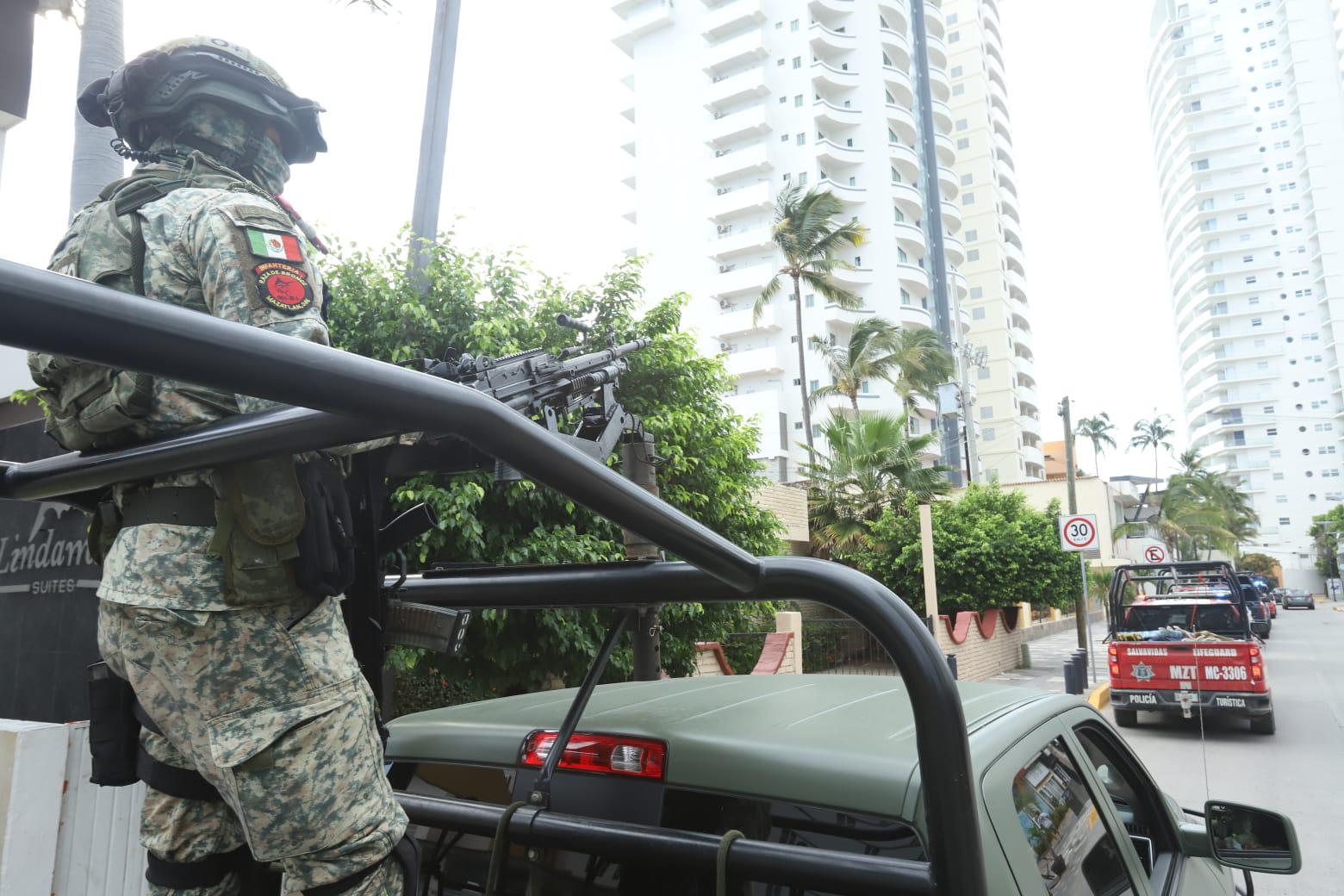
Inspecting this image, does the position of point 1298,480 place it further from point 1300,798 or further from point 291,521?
point 291,521

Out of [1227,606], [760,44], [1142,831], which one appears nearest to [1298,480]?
[760,44]

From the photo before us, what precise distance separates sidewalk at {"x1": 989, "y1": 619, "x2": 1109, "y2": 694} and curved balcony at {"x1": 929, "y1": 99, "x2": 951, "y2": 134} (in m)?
38.3

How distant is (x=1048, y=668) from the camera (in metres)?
18.8

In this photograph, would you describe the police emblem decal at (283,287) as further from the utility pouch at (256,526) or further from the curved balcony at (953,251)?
the curved balcony at (953,251)

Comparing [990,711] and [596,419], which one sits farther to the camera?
[596,419]

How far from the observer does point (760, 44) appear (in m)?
48.8

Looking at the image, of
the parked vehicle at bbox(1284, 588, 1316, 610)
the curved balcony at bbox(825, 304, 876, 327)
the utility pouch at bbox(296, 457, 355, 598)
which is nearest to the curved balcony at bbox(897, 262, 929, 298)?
the curved balcony at bbox(825, 304, 876, 327)

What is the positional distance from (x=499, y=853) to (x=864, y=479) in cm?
1920

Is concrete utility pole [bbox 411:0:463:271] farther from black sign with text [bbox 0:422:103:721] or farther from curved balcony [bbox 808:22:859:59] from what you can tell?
curved balcony [bbox 808:22:859:59]

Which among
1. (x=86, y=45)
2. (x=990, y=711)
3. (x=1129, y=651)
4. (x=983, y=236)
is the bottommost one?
(x=1129, y=651)

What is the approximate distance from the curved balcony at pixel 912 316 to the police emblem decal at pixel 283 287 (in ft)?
153

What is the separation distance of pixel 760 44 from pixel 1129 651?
4555 centimetres

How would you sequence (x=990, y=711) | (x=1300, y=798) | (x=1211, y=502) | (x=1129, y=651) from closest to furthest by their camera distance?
1. (x=990, y=711)
2. (x=1300, y=798)
3. (x=1129, y=651)
4. (x=1211, y=502)

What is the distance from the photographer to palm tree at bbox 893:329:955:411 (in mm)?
29031
